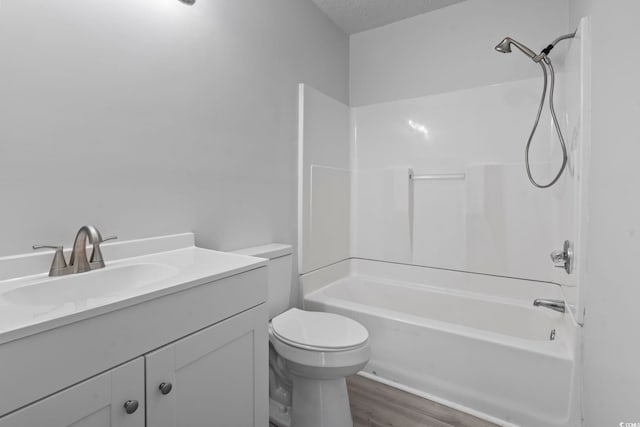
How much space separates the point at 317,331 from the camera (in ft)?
5.07

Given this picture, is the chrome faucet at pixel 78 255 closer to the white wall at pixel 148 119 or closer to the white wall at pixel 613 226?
the white wall at pixel 148 119

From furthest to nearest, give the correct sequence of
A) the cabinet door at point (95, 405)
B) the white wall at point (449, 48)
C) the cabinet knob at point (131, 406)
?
the white wall at point (449, 48)
the cabinet knob at point (131, 406)
the cabinet door at point (95, 405)

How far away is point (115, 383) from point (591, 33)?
77.3 inches

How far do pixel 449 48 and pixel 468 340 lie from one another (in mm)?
1981

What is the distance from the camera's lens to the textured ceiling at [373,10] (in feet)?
7.32

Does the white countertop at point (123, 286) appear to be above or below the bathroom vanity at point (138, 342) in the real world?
above

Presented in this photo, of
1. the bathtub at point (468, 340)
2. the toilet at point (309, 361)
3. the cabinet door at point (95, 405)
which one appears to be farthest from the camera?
the bathtub at point (468, 340)

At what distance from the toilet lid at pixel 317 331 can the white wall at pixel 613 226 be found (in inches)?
32.9

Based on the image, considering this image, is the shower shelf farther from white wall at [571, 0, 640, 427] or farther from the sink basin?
the sink basin

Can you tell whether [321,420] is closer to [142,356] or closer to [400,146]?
[142,356]

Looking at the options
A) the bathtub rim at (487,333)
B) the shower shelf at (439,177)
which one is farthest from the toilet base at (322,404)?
the shower shelf at (439,177)

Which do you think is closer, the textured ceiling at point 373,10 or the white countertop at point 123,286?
the white countertop at point 123,286

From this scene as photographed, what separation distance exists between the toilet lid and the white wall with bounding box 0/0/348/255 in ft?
1.62

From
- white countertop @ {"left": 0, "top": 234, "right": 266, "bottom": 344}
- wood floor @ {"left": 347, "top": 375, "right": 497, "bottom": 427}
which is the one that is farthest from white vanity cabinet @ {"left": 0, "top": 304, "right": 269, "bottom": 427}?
wood floor @ {"left": 347, "top": 375, "right": 497, "bottom": 427}
